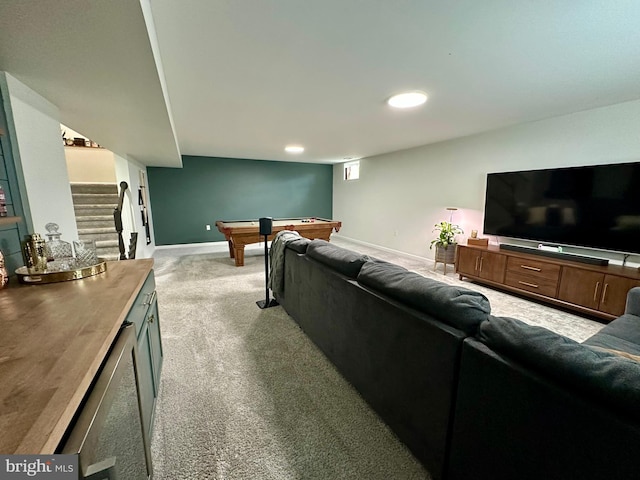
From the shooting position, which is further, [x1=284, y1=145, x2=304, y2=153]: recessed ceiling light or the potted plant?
[x1=284, y1=145, x2=304, y2=153]: recessed ceiling light

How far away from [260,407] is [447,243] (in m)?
3.64

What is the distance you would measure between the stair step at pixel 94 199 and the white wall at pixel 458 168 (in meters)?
4.99

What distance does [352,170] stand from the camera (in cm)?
707

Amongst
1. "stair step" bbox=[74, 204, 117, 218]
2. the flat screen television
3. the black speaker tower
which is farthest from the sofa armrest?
"stair step" bbox=[74, 204, 117, 218]

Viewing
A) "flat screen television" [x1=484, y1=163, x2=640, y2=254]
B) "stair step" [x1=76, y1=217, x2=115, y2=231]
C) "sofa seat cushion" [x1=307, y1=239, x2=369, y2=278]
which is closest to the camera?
"sofa seat cushion" [x1=307, y1=239, x2=369, y2=278]

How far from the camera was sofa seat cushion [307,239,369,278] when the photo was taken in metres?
1.64

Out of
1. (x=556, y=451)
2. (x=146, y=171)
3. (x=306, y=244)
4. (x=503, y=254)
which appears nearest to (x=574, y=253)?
(x=503, y=254)

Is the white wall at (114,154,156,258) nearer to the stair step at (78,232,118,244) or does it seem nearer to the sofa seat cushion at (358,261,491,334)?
the stair step at (78,232,118,244)

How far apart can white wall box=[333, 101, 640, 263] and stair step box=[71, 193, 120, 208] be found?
4.99 m

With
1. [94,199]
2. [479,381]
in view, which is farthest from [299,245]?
[94,199]

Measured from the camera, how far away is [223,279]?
388cm

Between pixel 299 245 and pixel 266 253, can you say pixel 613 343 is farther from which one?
pixel 266 253

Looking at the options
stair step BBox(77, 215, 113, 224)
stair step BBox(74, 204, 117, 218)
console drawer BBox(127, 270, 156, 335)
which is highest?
stair step BBox(74, 204, 117, 218)

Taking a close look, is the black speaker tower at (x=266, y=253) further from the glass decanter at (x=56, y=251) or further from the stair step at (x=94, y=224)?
the stair step at (x=94, y=224)
